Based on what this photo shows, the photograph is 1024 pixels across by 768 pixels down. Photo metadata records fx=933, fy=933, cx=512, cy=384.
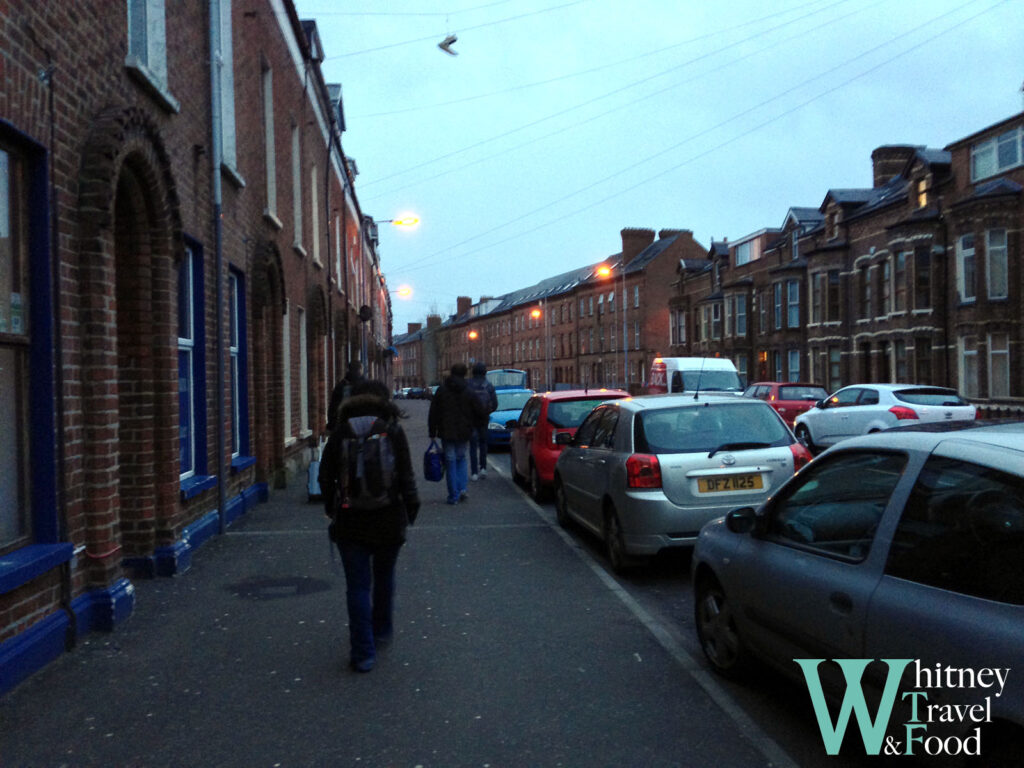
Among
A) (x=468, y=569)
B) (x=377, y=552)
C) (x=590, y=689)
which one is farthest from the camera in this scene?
(x=468, y=569)

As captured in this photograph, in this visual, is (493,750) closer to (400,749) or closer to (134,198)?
(400,749)

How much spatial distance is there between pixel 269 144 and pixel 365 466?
1052 cm

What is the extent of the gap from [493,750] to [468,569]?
156 inches

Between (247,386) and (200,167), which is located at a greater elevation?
(200,167)

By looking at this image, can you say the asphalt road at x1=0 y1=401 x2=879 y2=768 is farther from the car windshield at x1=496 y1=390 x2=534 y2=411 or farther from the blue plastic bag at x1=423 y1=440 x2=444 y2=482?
the car windshield at x1=496 y1=390 x2=534 y2=411

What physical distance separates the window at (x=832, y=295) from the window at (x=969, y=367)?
9.52 m

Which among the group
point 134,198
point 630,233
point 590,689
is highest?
→ point 630,233

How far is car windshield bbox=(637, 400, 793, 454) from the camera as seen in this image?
7.66 meters

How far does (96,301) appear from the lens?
20.3 ft

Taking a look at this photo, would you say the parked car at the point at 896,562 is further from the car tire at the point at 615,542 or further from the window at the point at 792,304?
the window at the point at 792,304

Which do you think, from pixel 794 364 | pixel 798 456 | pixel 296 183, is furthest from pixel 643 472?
pixel 794 364

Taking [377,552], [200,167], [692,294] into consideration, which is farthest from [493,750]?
[692,294]

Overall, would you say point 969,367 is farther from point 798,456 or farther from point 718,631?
point 718,631

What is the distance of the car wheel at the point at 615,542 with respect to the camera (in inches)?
303
